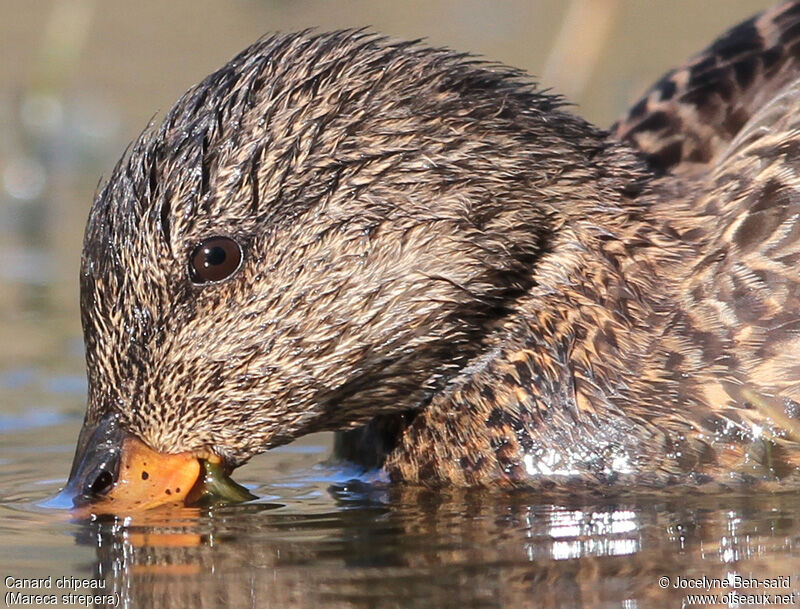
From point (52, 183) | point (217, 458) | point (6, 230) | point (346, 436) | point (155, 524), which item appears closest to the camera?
point (155, 524)

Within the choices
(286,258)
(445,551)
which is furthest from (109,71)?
(445,551)

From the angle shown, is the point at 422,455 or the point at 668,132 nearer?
the point at 422,455

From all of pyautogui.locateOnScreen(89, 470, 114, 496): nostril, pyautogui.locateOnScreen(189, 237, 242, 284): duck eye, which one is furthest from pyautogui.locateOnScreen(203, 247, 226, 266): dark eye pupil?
pyautogui.locateOnScreen(89, 470, 114, 496): nostril

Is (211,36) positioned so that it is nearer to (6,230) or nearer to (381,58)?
(6,230)

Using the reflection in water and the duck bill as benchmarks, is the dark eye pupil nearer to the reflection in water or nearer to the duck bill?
the duck bill

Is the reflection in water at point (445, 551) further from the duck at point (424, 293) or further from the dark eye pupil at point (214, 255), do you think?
the dark eye pupil at point (214, 255)

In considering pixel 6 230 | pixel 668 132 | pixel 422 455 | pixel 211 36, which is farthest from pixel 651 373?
pixel 211 36
